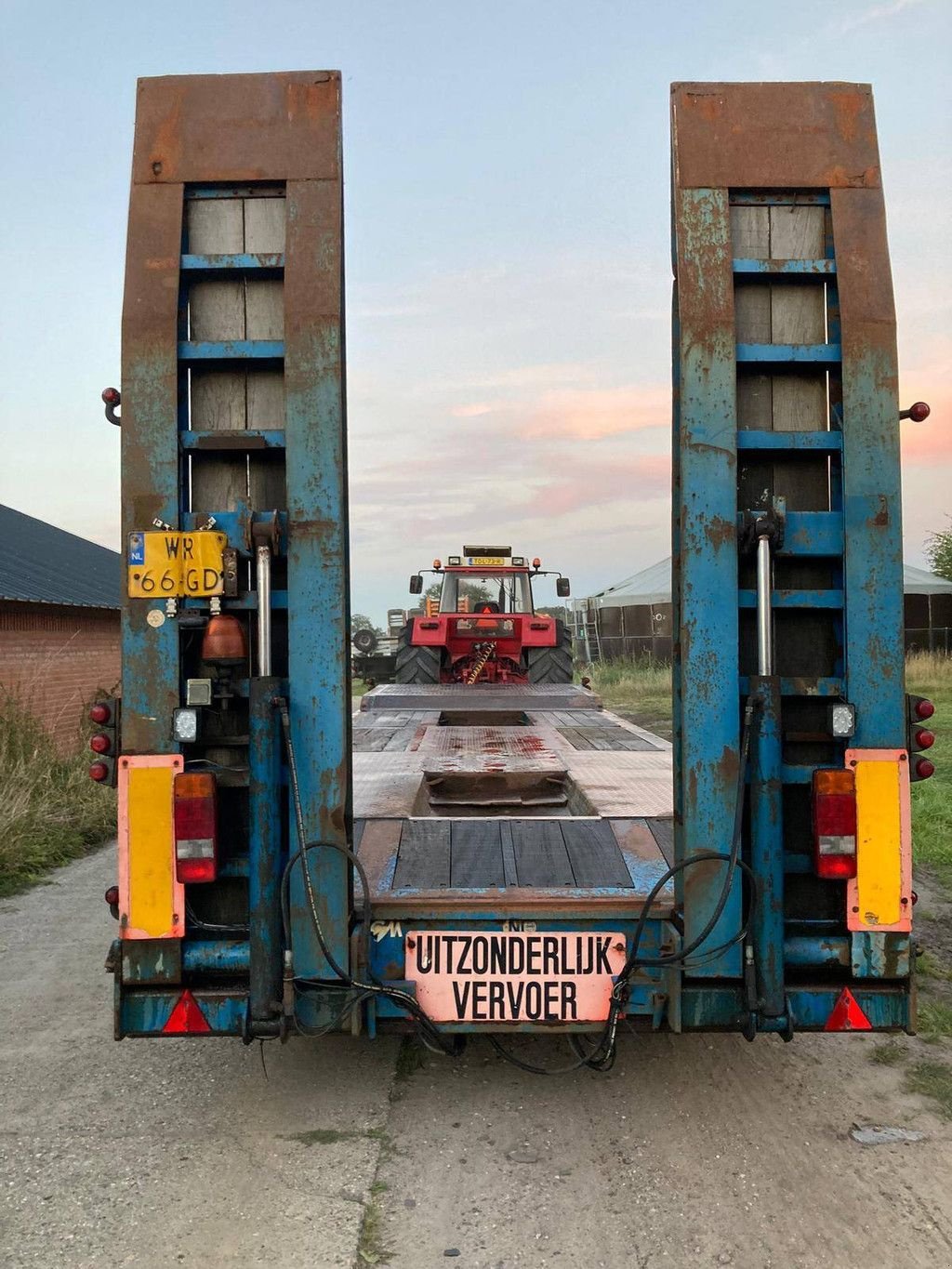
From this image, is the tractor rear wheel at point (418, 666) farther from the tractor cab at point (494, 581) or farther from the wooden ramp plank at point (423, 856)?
the wooden ramp plank at point (423, 856)

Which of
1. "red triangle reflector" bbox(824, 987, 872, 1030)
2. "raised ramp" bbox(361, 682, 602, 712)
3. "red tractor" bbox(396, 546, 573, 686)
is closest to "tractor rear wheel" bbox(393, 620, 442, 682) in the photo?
"red tractor" bbox(396, 546, 573, 686)

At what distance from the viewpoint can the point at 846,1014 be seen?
3.04 meters

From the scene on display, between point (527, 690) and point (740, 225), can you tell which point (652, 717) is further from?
point (740, 225)

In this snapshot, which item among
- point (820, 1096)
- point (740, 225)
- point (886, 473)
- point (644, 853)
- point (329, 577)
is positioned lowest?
point (820, 1096)

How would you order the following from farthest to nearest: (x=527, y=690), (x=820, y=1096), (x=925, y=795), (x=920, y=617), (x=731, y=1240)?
1. (x=920, y=617)
2. (x=527, y=690)
3. (x=925, y=795)
4. (x=820, y=1096)
5. (x=731, y=1240)

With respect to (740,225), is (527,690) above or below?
below

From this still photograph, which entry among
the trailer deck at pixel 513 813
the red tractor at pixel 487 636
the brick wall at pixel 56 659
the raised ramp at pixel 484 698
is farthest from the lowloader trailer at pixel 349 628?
the red tractor at pixel 487 636

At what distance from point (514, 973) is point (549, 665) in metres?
11.0

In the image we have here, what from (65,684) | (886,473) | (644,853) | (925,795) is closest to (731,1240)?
(644,853)

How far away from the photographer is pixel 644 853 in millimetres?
3801

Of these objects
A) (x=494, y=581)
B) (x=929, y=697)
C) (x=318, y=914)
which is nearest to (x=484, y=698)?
(x=494, y=581)

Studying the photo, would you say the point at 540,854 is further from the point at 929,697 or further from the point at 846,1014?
the point at 929,697

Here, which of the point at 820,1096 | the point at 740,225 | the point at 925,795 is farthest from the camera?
the point at 925,795

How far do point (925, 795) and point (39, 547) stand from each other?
15.0m
